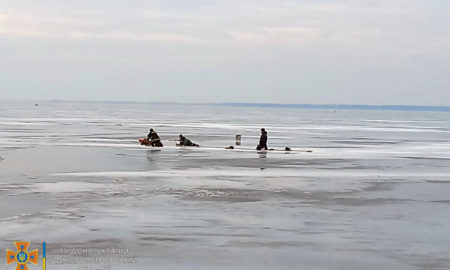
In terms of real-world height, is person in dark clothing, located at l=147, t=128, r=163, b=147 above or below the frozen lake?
above

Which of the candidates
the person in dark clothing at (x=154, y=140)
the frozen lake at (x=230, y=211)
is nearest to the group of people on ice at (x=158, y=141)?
the person in dark clothing at (x=154, y=140)

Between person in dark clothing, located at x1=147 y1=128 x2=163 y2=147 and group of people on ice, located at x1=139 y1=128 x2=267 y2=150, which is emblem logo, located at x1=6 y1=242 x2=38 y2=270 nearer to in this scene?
group of people on ice, located at x1=139 y1=128 x2=267 y2=150

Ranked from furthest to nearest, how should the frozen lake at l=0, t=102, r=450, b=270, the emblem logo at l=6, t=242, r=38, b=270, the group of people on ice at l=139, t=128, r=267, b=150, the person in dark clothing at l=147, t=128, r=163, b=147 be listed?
the person in dark clothing at l=147, t=128, r=163, b=147 → the group of people on ice at l=139, t=128, r=267, b=150 → the frozen lake at l=0, t=102, r=450, b=270 → the emblem logo at l=6, t=242, r=38, b=270

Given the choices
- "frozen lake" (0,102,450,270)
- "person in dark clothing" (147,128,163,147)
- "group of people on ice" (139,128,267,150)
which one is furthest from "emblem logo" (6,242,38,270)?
"person in dark clothing" (147,128,163,147)

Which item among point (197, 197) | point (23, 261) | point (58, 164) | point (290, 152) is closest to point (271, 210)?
point (197, 197)

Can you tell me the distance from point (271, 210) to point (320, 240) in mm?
4203

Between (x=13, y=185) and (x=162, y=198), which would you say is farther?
(x=13, y=185)

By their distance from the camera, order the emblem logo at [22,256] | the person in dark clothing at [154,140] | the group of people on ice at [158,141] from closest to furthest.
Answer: the emblem logo at [22,256], the group of people on ice at [158,141], the person in dark clothing at [154,140]

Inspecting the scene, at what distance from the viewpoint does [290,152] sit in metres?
44.0

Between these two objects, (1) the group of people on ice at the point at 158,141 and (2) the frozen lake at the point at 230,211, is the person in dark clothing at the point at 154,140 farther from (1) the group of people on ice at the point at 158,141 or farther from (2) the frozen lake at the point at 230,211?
(2) the frozen lake at the point at 230,211

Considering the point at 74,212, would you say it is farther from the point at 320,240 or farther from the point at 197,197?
the point at 320,240

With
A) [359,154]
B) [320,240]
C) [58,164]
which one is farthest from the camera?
[359,154]

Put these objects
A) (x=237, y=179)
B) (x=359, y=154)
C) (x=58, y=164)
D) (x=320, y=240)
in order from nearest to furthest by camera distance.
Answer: (x=320, y=240) → (x=237, y=179) → (x=58, y=164) → (x=359, y=154)

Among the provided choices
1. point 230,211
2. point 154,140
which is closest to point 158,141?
point 154,140
